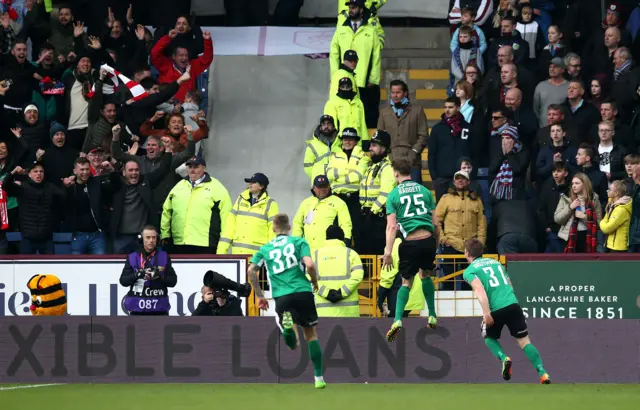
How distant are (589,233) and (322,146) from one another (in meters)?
4.35

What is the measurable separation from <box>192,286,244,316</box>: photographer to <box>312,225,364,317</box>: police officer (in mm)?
1157

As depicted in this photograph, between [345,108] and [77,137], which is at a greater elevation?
[345,108]

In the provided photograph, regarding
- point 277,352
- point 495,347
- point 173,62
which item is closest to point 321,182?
point 277,352

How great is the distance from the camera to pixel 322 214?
20531mm

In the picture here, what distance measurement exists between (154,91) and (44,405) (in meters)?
9.15

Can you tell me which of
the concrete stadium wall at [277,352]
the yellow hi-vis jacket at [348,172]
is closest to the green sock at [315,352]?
the concrete stadium wall at [277,352]

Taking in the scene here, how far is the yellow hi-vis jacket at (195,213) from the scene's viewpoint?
21312mm

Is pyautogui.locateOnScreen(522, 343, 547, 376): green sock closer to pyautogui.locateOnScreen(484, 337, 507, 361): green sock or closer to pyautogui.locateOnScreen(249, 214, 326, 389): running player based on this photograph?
pyautogui.locateOnScreen(484, 337, 507, 361): green sock

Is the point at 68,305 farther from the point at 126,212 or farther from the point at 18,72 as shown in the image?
the point at 18,72

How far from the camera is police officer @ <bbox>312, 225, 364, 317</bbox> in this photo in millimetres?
19078

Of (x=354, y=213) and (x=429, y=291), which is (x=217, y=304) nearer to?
(x=354, y=213)

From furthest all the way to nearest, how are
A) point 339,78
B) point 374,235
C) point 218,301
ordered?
point 339,78
point 374,235
point 218,301

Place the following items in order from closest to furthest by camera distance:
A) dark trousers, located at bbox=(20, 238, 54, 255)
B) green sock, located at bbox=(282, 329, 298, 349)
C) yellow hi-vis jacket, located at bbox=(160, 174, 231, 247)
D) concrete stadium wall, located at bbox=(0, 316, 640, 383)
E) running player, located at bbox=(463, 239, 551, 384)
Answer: green sock, located at bbox=(282, 329, 298, 349)
running player, located at bbox=(463, 239, 551, 384)
concrete stadium wall, located at bbox=(0, 316, 640, 383)
yellow hi-vis jacket, located at bbox=(160, 174, 231, 247)
dark trousers, located at bbox=(20, 238, 54, 255)

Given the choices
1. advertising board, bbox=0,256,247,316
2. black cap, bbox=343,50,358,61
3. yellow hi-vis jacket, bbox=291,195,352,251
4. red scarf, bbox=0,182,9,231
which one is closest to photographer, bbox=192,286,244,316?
advertising board, bbox=0,256,247,316
